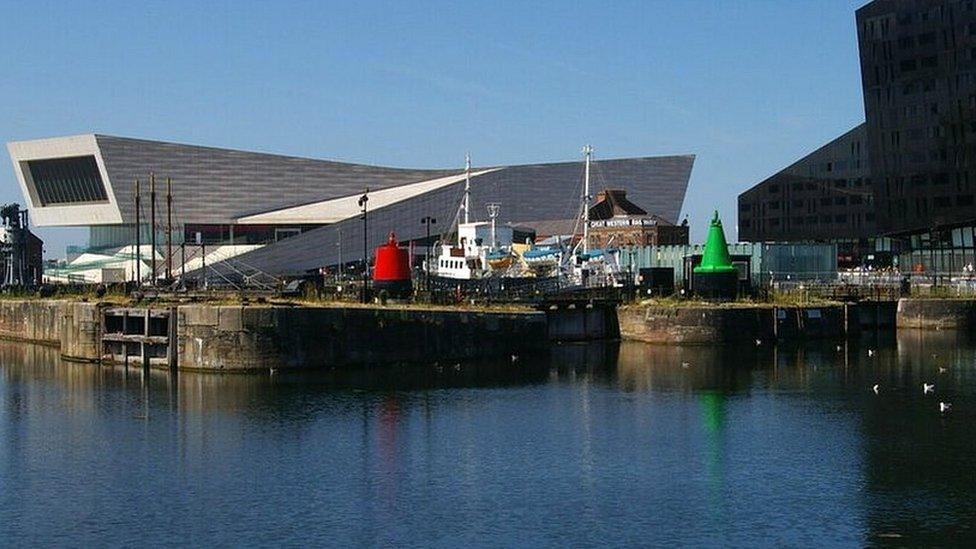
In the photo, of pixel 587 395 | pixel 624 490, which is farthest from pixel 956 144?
pixel 624 490

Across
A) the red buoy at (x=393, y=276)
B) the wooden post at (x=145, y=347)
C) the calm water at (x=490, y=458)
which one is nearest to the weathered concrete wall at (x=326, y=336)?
the calm water at (x=490, y=458)

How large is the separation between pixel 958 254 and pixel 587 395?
61.5m

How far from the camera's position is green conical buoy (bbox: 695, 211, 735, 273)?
214ft

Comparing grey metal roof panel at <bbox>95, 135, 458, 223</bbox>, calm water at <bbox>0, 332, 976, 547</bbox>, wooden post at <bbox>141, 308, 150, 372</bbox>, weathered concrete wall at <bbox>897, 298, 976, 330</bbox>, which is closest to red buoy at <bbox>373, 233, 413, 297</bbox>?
calm water at <bbox>0, 332, 976, 547</bbox>

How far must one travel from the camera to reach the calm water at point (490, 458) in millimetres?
26672

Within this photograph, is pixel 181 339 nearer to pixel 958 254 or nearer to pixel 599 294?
pixel 599 294

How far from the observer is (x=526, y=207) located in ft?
415

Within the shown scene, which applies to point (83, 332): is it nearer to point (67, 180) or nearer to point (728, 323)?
point (728, 323)

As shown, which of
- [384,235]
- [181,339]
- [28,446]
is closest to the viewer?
[28,446]

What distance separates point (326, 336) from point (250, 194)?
76837 mm

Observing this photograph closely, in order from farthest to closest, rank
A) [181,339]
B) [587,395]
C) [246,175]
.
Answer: [246,175], [181,339], [587,395]

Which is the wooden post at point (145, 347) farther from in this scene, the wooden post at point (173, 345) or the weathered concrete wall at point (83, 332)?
the weathered concrete wall at point (83, 332)

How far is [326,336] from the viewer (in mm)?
49219

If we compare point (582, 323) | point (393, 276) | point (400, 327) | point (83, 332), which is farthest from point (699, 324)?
point (83, 332)
